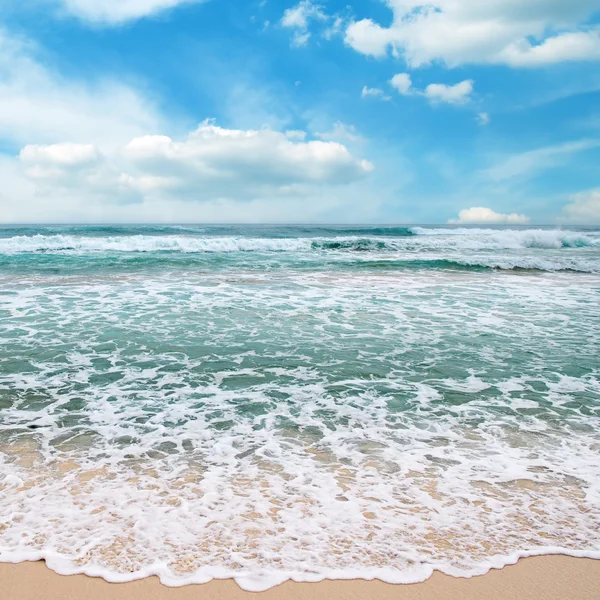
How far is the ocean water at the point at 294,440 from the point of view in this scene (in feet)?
8.46

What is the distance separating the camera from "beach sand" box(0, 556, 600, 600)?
228 centimetres

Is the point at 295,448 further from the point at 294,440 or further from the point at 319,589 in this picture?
the point at 319,589

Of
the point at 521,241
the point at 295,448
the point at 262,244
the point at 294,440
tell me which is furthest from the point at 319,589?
the point at 521,241

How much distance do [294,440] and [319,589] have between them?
1.57 m

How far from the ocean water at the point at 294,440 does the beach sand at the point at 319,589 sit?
62mm

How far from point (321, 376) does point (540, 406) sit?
2352 millimetres

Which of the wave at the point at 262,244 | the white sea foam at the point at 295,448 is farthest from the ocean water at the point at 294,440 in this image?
the wave at the point at 262,244

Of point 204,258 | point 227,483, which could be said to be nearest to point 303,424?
point 227,483

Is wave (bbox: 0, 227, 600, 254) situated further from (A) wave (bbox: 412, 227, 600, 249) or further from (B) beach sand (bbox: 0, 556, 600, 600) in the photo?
(B) beach sand (bbox: 0, 556, 600, 600)

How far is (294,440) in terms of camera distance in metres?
3.86

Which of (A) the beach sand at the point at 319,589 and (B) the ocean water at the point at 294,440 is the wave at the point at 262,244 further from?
(A) the beach sand at the point at 319,589

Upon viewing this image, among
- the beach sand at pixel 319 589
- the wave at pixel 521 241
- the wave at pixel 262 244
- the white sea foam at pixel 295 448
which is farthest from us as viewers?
the wave at pixel 521 241

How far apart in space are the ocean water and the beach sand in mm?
62

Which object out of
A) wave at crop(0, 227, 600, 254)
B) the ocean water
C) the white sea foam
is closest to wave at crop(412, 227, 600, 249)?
Answer: wave at crop(0, 227, 600, 254)
